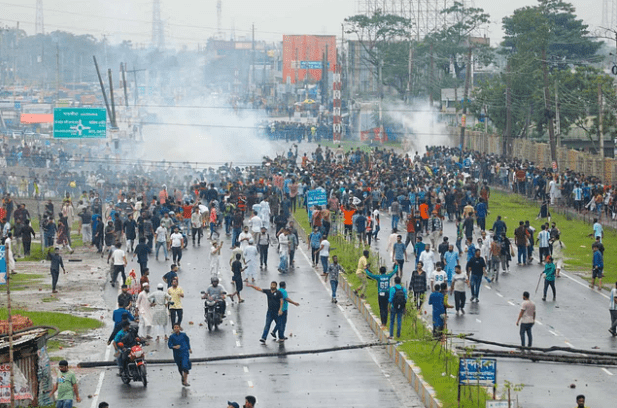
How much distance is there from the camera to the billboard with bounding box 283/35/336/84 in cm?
13562

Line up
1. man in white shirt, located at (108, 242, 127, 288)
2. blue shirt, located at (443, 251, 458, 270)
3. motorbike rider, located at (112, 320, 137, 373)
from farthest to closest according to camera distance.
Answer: man in white shirt, located at (108, 242, 127, 288) < blue shirt, located at (443, 251, 458, 270) < motorbike rider, located at (112, 320, 137, 373)

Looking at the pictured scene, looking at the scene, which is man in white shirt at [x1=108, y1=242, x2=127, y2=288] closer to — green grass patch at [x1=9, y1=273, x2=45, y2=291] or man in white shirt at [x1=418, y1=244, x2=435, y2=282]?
green grass patch at [x1=9, y1=273, x2=45, y2=291]

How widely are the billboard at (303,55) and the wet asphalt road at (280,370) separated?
4362 inches

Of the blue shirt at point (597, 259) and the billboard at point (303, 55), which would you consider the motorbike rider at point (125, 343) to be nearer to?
the blue shirt at point (597, 259)

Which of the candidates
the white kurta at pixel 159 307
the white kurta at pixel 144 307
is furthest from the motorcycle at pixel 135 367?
the white kurta at pixel 144 307

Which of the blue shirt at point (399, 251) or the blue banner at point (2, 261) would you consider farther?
the blue banner at point (2, 261)

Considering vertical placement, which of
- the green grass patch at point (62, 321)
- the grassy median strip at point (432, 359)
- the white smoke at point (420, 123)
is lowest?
the green grass patch at point (62, 321)

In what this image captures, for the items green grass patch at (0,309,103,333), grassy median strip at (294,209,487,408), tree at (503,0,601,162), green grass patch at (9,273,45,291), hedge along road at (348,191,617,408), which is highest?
tree at (503,0,601,162)

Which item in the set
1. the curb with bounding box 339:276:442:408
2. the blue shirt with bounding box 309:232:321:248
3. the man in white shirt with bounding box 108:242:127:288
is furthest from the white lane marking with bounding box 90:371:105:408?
the blue shirt with bounding box 309:232:321:248

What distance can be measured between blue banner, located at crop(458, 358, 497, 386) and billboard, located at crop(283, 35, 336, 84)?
11971 cm

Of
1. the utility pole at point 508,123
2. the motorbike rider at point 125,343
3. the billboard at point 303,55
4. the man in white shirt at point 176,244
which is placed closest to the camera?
the motorbike rider at point 125,343

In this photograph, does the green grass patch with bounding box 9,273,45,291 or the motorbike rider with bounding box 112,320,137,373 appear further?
the green grass patch with bounding box 9,273,45,291

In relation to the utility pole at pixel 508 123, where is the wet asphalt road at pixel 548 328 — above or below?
below

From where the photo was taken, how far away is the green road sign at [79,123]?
187 feet
